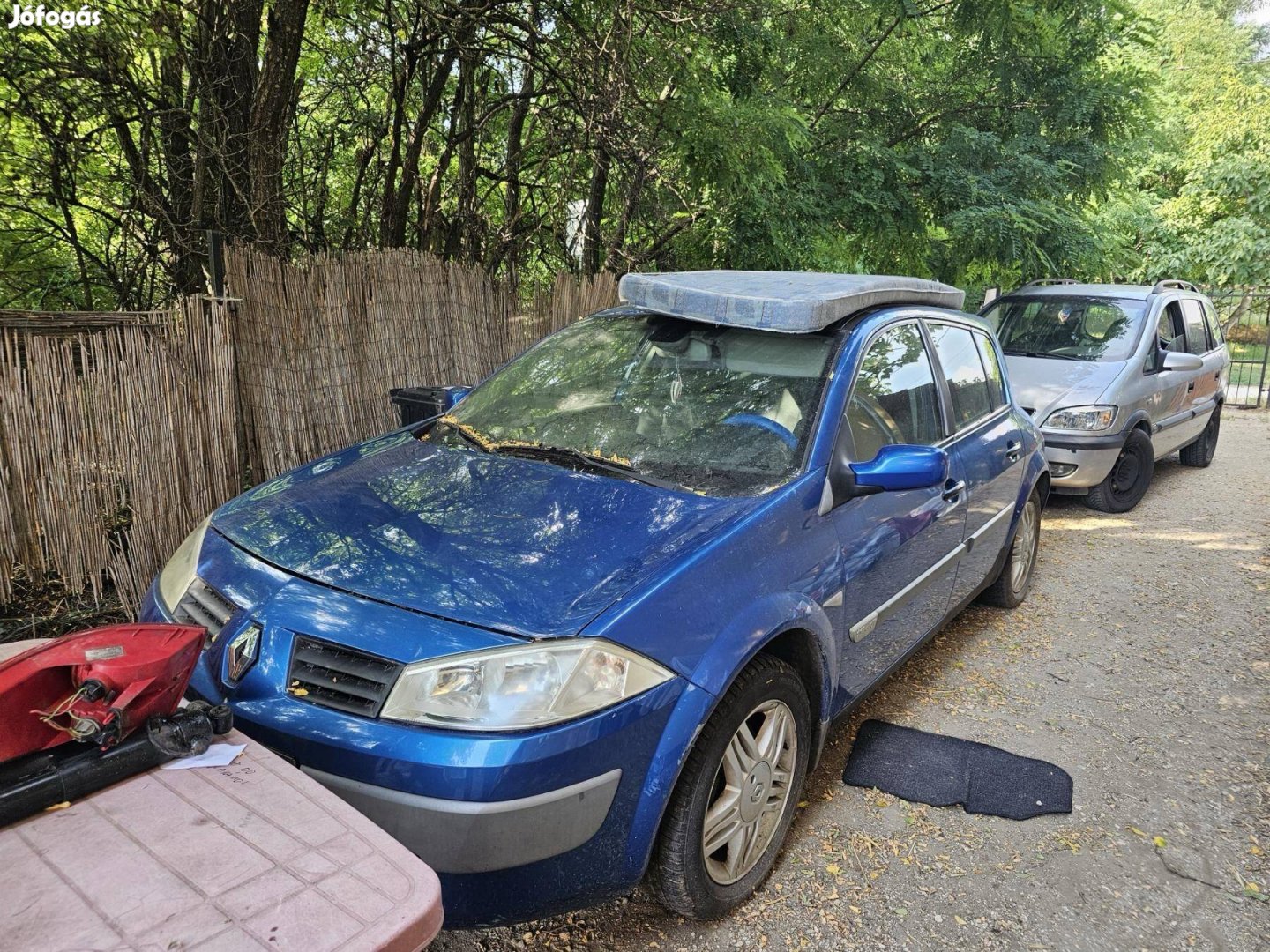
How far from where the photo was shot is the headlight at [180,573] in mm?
2529

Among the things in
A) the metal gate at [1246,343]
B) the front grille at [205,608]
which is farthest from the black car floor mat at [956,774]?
the metal gate at [1246,343]

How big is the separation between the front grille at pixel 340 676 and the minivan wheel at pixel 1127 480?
22.9ft

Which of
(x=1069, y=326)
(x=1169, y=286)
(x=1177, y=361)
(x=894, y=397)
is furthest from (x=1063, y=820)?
(x=1169, y=286)

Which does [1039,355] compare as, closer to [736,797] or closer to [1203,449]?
[1203,449]

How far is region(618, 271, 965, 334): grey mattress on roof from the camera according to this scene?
10.2 ft

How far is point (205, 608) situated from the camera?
2387 millimetres

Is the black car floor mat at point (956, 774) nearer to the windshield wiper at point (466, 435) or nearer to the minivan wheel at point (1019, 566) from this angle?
the minivan wheel at point (1019, 566)

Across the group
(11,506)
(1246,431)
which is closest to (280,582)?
(11,506)

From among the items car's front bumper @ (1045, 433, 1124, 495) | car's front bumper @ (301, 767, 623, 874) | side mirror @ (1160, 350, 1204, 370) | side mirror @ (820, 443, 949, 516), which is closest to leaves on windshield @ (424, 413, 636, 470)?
side mirror @ (820, 443, 949, 516)

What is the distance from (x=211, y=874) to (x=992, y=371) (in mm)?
4131

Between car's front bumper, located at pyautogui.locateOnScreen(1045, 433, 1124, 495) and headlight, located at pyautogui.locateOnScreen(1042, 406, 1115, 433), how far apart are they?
7 cm

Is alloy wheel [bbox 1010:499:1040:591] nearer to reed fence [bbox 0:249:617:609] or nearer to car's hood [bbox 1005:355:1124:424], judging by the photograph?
car's hood [bbox 1005:355:1124:424]

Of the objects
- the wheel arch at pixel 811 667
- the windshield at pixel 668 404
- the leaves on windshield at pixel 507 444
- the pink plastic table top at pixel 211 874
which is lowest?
the wheel arch at pixel 811 667

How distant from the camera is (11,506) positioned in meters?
3.64
